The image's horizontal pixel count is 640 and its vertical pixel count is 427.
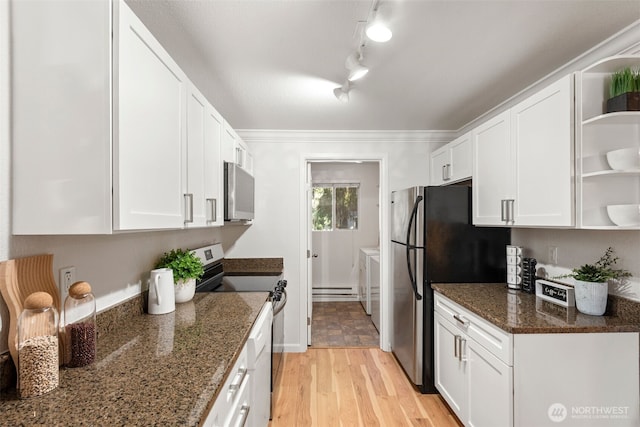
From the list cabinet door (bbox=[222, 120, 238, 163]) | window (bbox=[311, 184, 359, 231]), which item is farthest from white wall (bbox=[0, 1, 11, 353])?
window (bbox=[311, 184, 359, 231])

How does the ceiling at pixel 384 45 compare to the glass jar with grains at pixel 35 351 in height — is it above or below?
above

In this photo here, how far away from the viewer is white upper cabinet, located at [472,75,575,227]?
5.61ft

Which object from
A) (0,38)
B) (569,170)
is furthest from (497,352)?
(0,38)

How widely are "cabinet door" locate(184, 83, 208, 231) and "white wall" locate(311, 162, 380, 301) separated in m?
3.82

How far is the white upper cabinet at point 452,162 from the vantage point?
8.94ft

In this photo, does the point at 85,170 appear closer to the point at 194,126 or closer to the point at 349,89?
the point at 194,126

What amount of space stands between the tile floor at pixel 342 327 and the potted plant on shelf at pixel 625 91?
9.68 ft

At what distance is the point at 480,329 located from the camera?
1.92 m

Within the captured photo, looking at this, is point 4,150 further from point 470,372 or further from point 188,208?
point 470,372

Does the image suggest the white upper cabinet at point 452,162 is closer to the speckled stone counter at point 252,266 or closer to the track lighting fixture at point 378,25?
the track lighting fixture at point 378,25

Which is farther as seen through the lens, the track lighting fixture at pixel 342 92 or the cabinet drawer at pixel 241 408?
the track lighting fixture at pixel 342 92

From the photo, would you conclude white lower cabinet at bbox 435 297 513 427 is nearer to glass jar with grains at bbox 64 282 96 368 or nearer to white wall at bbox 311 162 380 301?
glass jar with grains at bbox 64 282 96 368

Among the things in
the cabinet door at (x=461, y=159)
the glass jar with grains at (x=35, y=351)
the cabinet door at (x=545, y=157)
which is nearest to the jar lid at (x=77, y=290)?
the glass jar with grains at (x=35, y=351)

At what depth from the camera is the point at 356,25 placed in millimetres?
1603
